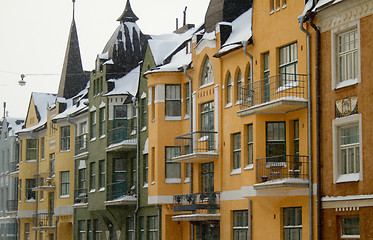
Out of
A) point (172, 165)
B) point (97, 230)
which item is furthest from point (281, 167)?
point (97, 230)

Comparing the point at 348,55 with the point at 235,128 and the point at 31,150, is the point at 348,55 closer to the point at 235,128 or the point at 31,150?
the point at 235,128

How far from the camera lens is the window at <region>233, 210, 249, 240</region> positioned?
33.1 metres

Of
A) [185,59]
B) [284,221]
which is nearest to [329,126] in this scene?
[284,221]

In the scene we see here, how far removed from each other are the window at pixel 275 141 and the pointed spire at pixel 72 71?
103 ft

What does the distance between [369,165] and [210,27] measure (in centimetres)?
1362

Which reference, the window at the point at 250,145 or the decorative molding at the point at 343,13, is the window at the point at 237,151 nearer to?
the window at the point at 250,145

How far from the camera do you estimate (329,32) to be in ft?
91.6

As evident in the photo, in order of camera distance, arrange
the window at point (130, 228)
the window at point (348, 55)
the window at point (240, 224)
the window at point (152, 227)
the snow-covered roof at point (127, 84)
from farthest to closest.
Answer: the snow-covered roof at point (127, 84) < the window at point (130, 228) < the window at point (152, 227) < the window at point (240, 224) < the window at point (348, 55)

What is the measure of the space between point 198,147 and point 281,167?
25.5 feet

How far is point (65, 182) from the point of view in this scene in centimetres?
5459

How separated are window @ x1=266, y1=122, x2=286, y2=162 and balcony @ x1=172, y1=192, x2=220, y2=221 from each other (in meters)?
5.03

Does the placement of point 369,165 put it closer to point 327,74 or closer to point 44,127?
point 327,74

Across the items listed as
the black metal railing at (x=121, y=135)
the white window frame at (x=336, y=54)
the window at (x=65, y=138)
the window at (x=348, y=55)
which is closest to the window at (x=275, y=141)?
the white window frame at (x=336, y=54)

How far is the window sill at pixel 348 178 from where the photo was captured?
1033 inches
